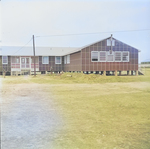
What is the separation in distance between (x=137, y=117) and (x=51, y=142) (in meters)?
2.27

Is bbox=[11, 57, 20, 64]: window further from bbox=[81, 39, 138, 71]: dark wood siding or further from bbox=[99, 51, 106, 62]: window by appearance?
bbox=[99, 51, 106, 62]: window

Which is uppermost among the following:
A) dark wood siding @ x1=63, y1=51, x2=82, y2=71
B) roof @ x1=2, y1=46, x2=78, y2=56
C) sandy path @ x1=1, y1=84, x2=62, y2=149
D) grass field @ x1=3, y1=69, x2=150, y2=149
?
roof @ x1=2, y1=46, x2=78, y2=56

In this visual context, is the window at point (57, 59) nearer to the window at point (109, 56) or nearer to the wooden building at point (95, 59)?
the wooden building at point (95, 59)

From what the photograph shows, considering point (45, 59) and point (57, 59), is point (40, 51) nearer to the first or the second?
point (45, 59)

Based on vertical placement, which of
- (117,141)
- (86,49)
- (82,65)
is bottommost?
(117,141)

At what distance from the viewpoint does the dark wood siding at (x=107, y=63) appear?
669 inches

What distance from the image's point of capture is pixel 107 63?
17.7 m

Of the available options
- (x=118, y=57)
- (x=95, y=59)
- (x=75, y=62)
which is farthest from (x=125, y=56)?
(x=75, y=62)

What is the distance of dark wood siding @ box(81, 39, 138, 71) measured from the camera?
1698 centimetres

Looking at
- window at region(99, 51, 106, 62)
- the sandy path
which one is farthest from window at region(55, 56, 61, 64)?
the sandy path

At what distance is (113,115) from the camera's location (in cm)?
438

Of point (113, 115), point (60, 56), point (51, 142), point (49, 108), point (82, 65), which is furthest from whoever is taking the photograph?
point (60, 56)

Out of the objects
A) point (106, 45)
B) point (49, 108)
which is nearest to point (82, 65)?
point (106, 45)

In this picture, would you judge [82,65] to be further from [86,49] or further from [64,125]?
[64,125]
